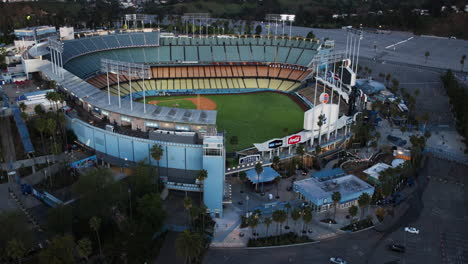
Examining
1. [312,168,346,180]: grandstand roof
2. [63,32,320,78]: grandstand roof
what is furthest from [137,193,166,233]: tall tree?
[63,32,320,78]: grandstand roof

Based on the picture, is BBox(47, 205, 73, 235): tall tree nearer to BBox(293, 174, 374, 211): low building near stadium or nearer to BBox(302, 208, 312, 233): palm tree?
BBox(302, 208, 312, 233): palm tree

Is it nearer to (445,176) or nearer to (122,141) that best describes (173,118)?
(122,141)

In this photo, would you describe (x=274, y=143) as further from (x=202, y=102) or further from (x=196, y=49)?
(x=196, y=49)

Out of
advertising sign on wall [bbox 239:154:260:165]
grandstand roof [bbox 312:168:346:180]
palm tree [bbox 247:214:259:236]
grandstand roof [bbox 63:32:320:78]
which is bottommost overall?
palm tree [bbox 247:214:259:236]

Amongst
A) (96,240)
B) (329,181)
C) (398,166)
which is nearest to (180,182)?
(96,240)

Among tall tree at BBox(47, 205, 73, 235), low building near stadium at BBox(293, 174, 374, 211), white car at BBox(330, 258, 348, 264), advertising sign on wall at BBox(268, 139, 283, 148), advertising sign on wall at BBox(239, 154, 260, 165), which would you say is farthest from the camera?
advertising sign on wall at BBox(268, 139, 283, 148)

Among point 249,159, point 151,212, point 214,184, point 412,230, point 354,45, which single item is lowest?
point 412,230

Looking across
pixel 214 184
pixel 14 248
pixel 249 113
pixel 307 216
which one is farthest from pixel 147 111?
pixel 249 113
